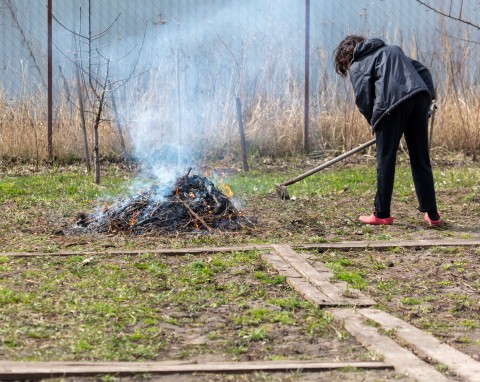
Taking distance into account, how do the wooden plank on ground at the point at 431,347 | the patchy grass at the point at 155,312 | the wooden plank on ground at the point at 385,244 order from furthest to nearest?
1. the wooden plank on ground at the point at 385,244
2. the patchy grass at the point at 155,312
3. the wooden plank on ground at the point at 431,347

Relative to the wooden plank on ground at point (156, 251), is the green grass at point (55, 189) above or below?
below

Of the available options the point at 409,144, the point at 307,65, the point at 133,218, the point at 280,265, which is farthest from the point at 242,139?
the point at 280,265

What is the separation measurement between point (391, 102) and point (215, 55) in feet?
24.2

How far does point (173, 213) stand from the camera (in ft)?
24.4

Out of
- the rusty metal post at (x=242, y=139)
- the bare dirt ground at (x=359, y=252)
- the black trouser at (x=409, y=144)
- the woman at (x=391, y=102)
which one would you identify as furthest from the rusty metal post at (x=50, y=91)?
the black trouser at (x=409, y=144)

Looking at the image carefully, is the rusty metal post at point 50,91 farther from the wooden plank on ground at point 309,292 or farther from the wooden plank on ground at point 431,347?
the wooden plank on ground at point 431,347

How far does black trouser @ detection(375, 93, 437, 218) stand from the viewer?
7344mm

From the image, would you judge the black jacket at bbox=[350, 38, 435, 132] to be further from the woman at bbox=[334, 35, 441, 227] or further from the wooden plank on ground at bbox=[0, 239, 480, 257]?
the wooden plank on ground at bbox=[0, 239, 480, 257]

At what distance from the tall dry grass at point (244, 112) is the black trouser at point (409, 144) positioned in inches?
221

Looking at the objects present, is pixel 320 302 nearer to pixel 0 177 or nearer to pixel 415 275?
pixel 415 275

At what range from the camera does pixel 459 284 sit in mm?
5527

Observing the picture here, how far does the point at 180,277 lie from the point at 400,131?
2721 mm

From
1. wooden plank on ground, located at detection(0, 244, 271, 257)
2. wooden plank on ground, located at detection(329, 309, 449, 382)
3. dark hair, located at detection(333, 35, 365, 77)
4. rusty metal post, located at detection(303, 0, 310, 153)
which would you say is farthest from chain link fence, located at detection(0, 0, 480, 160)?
wooden plank on ground, located at detection(329, 309, 449, 382)

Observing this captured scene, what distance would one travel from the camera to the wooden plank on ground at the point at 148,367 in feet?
11.3
